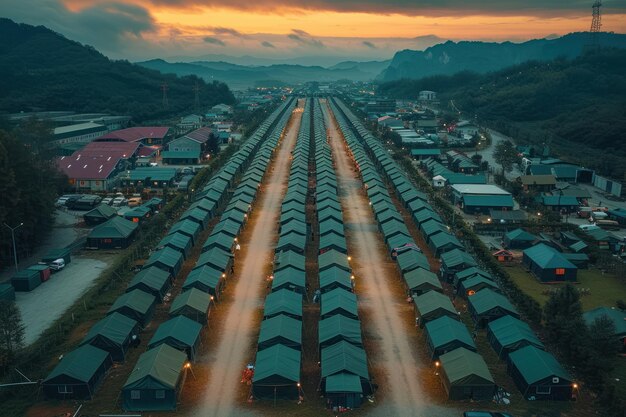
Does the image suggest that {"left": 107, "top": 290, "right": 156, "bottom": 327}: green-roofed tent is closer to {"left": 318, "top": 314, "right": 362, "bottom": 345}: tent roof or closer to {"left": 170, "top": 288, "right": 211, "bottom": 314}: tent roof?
{"left": 170, "top": 288, "right": 211, "bottom": 314}: tent roof

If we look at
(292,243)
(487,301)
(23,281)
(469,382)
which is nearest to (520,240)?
(487,301)

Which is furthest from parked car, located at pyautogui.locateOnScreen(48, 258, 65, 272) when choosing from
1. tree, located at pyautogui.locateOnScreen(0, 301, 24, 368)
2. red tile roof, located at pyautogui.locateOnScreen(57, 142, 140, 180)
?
red tile roof, located at pyautogui.locateOnScreen(57, 142, 140, 180)

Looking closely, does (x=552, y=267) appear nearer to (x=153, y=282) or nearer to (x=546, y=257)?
(x=546, y=257)

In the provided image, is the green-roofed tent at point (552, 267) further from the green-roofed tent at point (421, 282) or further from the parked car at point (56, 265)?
the parked car at point (56, 265)

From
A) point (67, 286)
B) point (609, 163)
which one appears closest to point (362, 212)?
point (67, 286)

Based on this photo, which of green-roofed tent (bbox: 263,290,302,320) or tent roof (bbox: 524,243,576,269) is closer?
green-roofed tent (bbox: 263,290,302,320)

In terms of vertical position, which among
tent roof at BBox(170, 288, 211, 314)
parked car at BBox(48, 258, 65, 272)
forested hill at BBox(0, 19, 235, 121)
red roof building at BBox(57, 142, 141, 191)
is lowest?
parked car at BBox(48, 258, 65, 272)

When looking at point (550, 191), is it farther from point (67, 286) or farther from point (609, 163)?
point (67, 286)
